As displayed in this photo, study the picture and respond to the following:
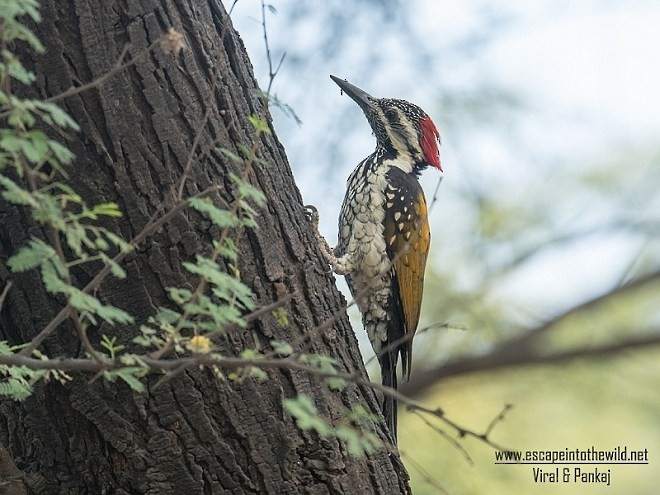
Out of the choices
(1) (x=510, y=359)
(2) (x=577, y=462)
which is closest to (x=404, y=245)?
(1) (x=510, y=359)

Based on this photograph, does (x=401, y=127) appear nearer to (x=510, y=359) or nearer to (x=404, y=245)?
(x=404, y=245)

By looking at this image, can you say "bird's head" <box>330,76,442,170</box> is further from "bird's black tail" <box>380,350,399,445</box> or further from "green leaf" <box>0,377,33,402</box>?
"green leaf" <box>0,377,33,402</box>

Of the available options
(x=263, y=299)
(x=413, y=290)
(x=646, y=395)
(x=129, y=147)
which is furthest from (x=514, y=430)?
(x=129, y=147)

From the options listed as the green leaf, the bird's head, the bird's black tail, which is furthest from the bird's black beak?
the green leaf

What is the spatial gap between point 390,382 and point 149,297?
5.06 feet

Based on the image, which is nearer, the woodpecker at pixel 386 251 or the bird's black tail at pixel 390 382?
the bird's black tail at pixel 390 382

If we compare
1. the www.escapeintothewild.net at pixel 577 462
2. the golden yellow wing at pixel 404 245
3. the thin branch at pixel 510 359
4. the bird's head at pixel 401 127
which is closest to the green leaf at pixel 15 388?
the golden yellow wing at pixel 404 245

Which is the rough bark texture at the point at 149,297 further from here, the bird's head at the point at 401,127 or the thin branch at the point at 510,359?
the bird's head at the point at 401,127

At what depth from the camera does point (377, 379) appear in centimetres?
430

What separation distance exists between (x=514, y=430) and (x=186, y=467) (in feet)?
9.37

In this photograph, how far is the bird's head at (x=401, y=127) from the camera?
4.09 meters

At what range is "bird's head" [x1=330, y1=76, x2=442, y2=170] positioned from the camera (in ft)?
13.4

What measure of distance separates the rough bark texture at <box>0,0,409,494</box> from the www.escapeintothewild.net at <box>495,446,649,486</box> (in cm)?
247

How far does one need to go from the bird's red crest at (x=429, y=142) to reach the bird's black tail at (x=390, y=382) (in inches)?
37.6
